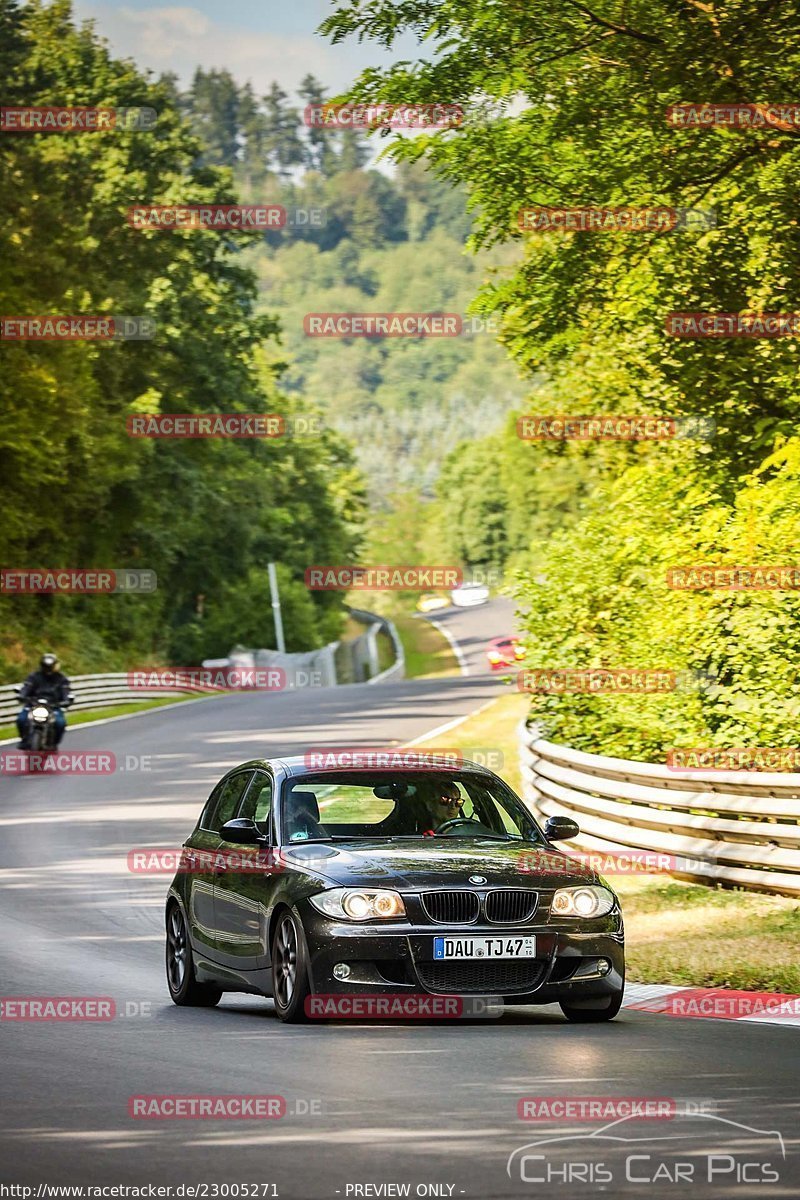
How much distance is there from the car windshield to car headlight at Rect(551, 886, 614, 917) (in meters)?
0.83

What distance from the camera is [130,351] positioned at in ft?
214

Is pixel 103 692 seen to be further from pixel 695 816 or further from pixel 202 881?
pixel 202 881

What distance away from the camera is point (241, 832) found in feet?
36.0

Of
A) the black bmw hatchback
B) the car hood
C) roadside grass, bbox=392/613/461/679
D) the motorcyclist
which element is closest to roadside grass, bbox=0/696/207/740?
the motorcyclist

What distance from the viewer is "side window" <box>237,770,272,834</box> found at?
11.4 metres

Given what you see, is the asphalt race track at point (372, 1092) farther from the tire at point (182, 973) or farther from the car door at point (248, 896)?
the car door at point (248, 896)

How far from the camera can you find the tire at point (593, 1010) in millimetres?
10498

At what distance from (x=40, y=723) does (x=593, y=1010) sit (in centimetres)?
2378

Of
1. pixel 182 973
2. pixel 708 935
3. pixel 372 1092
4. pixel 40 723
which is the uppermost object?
pixel 372 1092

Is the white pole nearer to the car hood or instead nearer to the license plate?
the car hood

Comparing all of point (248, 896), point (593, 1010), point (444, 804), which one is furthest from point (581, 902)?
point (248, 896)

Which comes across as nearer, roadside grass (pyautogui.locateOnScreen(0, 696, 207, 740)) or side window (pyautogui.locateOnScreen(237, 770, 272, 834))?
side window (pyautogui.locateOnScreen(237, 770, 272, 834))

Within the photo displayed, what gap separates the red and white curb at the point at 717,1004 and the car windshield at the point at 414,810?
1253 millimetres

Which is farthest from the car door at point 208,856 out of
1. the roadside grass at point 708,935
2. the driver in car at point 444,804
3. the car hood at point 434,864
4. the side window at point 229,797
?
the roadside grass at point 708,935
